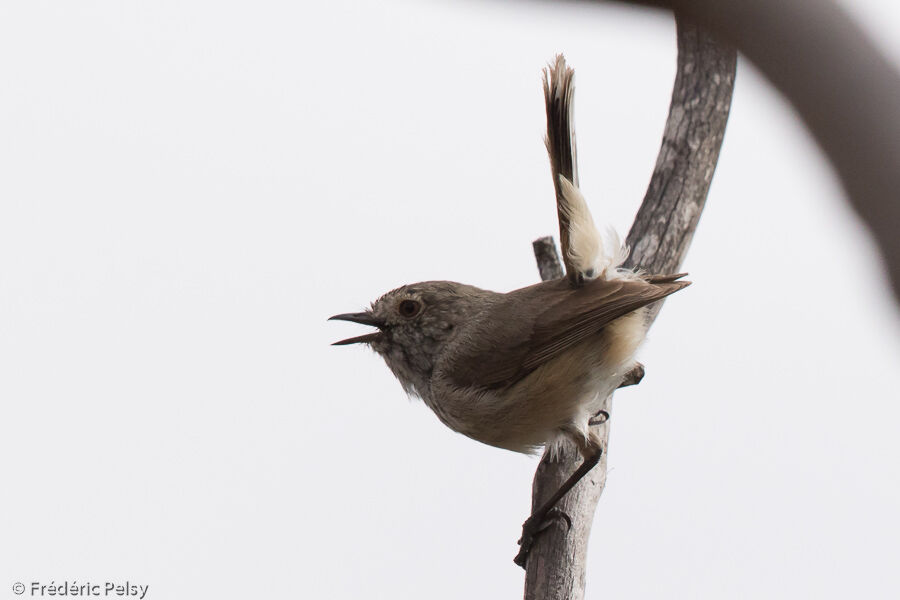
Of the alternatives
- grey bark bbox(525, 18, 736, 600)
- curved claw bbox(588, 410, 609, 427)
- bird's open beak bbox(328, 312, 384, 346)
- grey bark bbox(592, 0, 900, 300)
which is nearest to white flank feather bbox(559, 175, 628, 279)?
grey bark bbox(525, 18, 736, 600)

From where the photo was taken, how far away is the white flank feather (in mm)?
3559

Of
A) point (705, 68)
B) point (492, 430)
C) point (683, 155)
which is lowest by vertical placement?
point (492, 430)

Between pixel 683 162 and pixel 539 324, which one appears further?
pixel 683 162

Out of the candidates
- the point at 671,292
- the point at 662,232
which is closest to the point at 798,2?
the point at 671,292

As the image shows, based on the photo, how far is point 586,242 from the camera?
358cm

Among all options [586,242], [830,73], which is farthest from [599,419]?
[830,73]

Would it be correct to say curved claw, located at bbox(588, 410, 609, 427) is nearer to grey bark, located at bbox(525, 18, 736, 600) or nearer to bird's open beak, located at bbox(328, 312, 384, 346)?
grey bark, located at bbox(525, 18, 736, 600)

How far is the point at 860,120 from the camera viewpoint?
1.31m

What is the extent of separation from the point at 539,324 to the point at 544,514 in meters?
0.76

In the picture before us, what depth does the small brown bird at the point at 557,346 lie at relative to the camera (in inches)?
137

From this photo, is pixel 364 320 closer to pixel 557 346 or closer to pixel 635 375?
pixel 557 346

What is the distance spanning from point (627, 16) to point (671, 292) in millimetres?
2176

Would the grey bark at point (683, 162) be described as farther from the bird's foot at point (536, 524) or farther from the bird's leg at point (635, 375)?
the bird's foot at point (536, 524)

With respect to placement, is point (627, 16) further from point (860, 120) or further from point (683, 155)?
point (683, 155)
